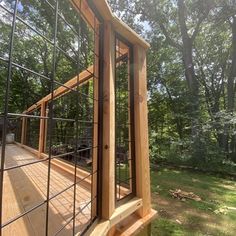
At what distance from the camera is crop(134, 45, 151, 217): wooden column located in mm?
1593

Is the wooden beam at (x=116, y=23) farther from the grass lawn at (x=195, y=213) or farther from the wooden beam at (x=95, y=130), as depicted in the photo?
the grass lawn at (x=195, y=213)

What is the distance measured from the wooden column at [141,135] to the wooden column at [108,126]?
317mm

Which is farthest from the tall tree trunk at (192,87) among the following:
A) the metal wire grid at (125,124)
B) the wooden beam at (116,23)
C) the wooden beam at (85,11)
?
the wooden beam at (85,11)

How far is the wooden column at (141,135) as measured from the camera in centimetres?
159

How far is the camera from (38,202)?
1.75 metres

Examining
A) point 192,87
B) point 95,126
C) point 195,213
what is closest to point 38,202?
point 95,126

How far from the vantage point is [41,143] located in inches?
160

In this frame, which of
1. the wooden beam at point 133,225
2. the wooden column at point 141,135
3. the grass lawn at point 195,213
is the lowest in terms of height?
the grass lawn at point 195,213

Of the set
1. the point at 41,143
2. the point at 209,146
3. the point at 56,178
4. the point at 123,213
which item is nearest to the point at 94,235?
the point at 123,213

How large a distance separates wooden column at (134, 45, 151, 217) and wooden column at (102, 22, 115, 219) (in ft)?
1.04

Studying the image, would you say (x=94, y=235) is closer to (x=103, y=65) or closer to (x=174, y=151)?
(x=103, y=65)

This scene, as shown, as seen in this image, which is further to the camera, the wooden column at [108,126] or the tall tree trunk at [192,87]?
the tall tree trunk at [192,87]

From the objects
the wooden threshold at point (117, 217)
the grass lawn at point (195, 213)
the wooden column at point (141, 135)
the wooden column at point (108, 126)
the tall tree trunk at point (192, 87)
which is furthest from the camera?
the tall tree trunk at point (192, 87)

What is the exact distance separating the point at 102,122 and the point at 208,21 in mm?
9234
